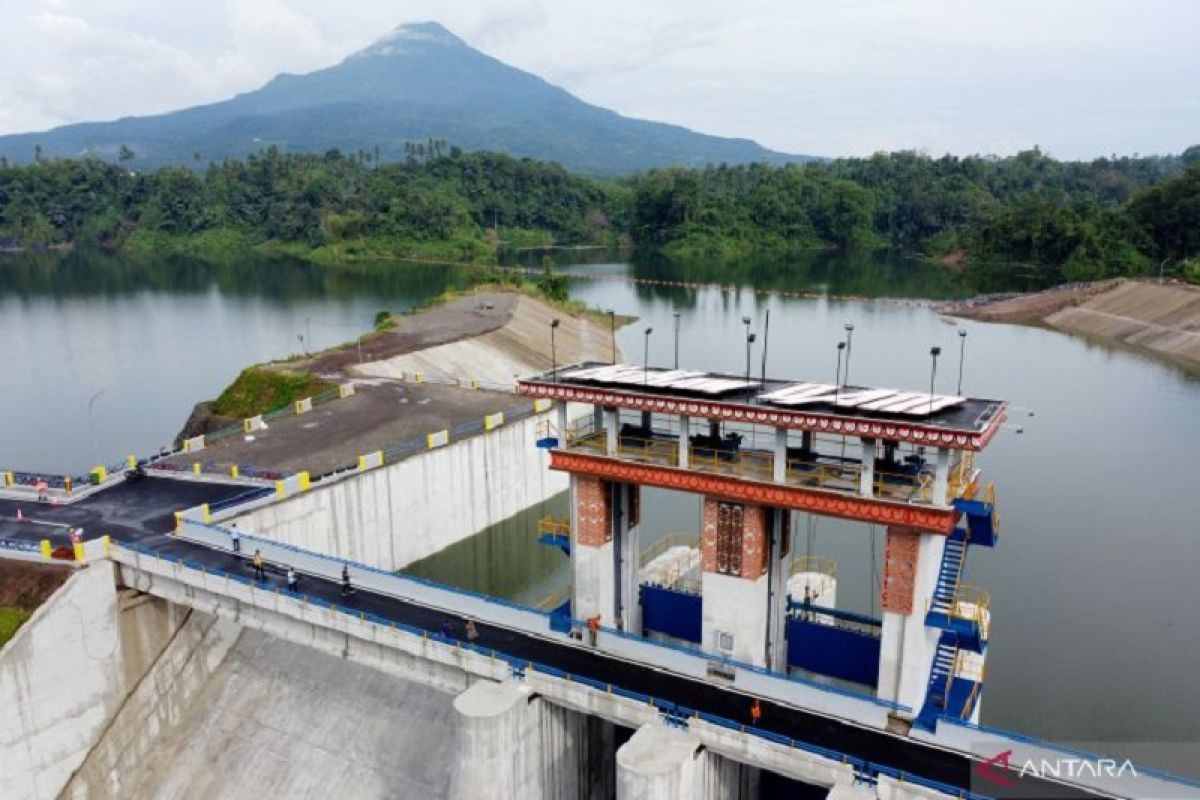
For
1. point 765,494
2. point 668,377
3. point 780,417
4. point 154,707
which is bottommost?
point 154,707

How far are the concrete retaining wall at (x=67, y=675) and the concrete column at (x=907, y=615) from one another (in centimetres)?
2113

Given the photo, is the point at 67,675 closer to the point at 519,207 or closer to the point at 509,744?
the point at 509,744

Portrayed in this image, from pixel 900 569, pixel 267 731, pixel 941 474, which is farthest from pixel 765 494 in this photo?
pixel 267 731

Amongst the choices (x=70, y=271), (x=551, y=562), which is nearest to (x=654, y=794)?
Result: (x=551, y=562)

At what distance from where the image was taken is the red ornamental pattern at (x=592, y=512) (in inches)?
883

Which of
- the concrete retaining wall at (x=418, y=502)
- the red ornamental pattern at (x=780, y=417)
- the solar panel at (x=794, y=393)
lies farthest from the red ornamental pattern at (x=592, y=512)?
the concrete retaining wall at (x=418, y=502)

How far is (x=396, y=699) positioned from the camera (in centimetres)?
2577

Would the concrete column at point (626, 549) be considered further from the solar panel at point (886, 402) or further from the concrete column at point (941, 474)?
the concrete column at point (941, 474)

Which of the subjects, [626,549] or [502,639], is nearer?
[502,639]

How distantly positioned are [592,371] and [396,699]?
36.5 feet

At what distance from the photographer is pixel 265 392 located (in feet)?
161

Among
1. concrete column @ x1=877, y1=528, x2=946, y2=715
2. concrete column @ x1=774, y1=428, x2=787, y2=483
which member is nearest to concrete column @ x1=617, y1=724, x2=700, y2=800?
concrete column @ x1=877, y1=528, x2=946, y2=715

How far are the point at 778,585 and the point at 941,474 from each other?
17.3ft

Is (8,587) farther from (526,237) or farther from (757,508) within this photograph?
(526,237)
